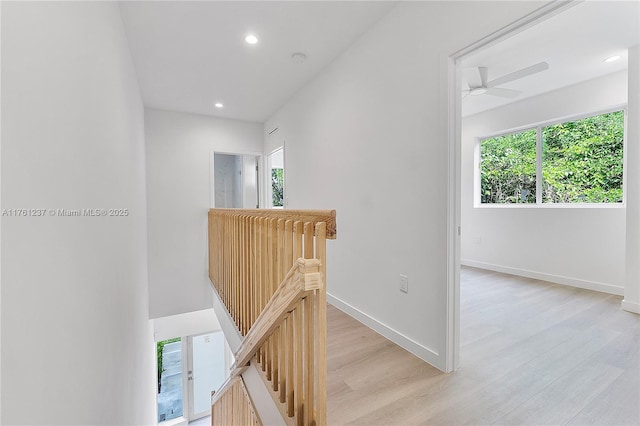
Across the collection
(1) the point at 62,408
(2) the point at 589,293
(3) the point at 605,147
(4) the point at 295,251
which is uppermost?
(3) the point at 605,147

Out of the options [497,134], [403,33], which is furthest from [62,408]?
[497,134]

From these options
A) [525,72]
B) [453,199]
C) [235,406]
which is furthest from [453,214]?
[525,72]

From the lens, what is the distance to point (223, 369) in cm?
611

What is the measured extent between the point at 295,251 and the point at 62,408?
35.6 inches

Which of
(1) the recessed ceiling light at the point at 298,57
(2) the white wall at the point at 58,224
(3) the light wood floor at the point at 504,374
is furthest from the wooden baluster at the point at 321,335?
(1) the recessed ceiling light at the point at 298,57

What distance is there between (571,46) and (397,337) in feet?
10.9

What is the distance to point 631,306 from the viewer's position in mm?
2723

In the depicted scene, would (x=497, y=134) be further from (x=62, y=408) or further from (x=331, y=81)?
(x=62, y=408)

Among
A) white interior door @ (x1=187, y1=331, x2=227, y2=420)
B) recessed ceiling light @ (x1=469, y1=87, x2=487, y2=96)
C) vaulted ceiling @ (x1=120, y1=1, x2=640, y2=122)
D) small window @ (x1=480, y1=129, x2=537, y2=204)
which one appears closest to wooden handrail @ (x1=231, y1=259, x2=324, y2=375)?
vaulted ceiling @ (x1=120, y1=1, x2=640, y2=122)

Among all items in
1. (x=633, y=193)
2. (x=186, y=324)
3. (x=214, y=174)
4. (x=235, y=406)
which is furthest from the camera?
(x=186, y=324)

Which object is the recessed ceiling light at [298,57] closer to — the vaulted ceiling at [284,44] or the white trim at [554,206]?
the vaulted ceiling at [284,44]

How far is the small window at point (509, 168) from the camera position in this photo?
4.25 m

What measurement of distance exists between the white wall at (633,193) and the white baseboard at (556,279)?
667mm

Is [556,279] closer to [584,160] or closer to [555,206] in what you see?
[555,206]
